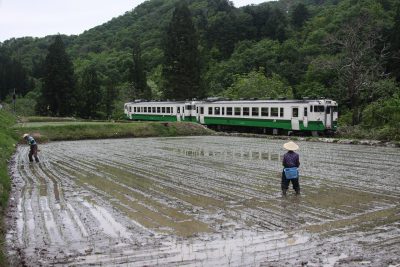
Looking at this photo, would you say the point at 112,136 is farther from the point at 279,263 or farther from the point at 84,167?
the point at 279,263

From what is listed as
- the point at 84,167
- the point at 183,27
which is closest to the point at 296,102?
the point at 84,167

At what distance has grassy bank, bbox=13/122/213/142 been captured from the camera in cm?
2611

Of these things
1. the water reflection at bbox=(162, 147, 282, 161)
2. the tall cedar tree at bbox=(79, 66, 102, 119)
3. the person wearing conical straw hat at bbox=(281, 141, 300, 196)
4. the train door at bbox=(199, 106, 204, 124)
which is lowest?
the water reflection at bbox=(162, 147, 282, 161)

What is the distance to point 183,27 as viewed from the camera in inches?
1951

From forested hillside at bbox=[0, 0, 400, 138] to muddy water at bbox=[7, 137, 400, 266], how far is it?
43.4ft

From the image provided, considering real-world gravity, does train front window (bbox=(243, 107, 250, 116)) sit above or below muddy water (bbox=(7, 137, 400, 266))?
above

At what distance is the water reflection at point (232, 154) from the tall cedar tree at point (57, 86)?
36513 millimetres

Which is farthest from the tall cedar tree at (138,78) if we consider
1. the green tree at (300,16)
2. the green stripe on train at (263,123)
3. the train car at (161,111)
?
the green tree at (300,16)

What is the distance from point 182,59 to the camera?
49062 millimetres

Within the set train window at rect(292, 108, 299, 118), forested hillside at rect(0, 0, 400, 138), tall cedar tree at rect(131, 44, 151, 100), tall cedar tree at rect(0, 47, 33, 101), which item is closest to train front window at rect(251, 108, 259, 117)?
train window at rect(292, 108, 299, 118)

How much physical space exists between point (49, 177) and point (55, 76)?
43.8m

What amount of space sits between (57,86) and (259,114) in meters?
31.5

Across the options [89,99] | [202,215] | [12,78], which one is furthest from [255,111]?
[12,78]

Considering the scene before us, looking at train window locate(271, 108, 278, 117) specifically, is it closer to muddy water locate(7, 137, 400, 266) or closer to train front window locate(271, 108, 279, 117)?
train front window locate(271, 108, 279, 117)
